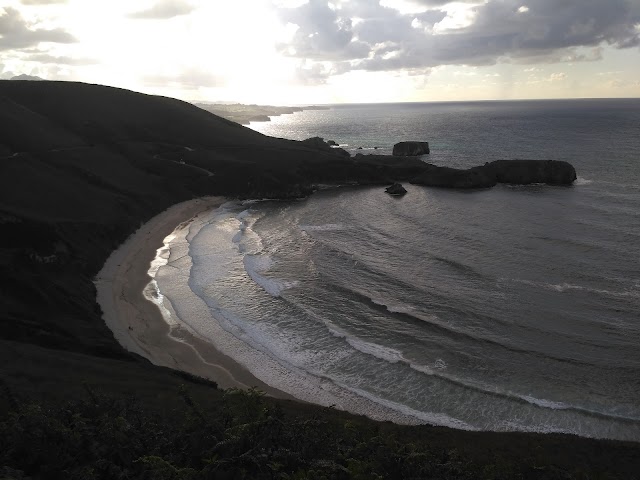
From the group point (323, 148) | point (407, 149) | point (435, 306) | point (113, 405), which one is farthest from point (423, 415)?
point (407, 149)

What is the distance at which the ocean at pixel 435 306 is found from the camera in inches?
1142

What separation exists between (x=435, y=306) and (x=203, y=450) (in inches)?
1119

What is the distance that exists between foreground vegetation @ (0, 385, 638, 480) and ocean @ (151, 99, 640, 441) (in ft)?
35.7

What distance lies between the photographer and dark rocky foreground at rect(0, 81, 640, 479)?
14.4 m

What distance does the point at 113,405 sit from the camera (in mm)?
18500

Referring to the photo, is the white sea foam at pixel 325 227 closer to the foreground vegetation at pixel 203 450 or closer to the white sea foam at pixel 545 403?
the white sea foam at pixel 545 403

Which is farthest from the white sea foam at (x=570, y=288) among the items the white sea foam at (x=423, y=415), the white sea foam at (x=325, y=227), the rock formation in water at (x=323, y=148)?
the rock formation in water at (x=323, y=148)

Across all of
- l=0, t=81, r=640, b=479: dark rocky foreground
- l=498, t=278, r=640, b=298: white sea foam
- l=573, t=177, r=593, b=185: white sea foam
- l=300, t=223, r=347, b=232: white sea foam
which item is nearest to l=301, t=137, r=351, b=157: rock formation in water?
l=0, t=81, r=640, b=479: dark rocky foreground

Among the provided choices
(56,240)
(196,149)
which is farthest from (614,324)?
(196,149)

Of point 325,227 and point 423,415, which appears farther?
point 325,227

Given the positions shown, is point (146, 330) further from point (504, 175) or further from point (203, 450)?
point (504, 175)

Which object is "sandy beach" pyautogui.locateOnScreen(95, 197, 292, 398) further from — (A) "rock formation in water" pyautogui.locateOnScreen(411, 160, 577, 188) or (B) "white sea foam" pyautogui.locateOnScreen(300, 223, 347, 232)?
(A) "rock formation in water" pyautogui.locateOnScreen(411, 160, 577, 188)

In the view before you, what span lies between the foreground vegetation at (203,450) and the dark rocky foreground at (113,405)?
1.8 inches

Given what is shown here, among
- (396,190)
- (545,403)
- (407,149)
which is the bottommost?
(545,403)
